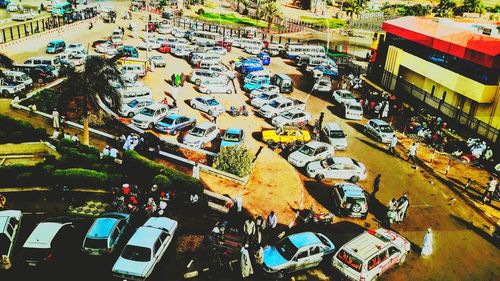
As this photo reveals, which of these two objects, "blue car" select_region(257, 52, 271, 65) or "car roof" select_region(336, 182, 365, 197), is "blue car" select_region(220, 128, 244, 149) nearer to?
"car roof" select_region(336, 182, 365, 197)

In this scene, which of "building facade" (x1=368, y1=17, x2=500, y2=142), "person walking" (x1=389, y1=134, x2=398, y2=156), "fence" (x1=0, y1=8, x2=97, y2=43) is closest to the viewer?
"person walking" (x1=389, y1=134, x2=398, y2=156)

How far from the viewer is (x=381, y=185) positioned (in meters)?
26.4

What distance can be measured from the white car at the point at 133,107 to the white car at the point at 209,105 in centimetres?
401

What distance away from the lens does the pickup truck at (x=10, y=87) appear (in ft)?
113

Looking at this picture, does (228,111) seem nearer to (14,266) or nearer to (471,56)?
(471,56)

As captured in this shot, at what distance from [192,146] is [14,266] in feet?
45.9

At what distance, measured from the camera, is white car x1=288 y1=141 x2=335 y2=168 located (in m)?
27.7

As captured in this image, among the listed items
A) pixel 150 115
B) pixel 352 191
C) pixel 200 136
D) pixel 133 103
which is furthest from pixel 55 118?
pixel 352 191

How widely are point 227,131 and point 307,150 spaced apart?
5641 mm

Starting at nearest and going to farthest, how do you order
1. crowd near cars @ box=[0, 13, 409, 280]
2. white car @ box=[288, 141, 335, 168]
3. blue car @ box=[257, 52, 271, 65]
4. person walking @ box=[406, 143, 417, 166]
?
crowd near cars @ box=[0, 13, 409, 280] < white car @ box=[288, 141, 335, 168] < person walking @ box=[406, 143, 417, 166] < blue car @ box=[257, 52, 271, 65]

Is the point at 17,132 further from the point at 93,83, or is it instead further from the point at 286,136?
the point at 286,136

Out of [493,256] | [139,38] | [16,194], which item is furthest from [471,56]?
[139,38]

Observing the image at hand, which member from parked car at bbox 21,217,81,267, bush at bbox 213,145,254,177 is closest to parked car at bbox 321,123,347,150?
bush at bbox 213,145,254,177

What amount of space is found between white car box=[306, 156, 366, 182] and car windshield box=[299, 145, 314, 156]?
1.51m
